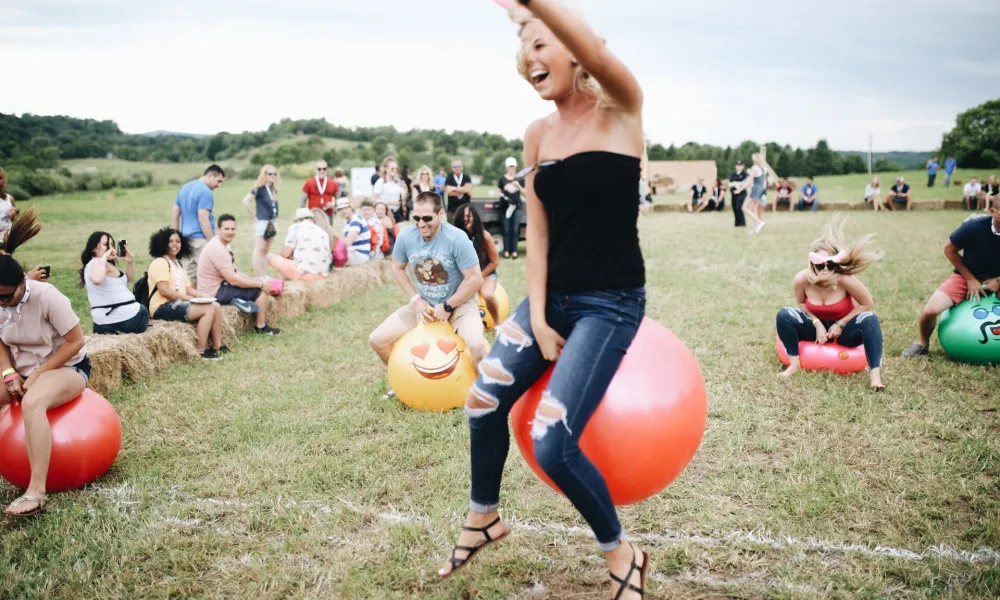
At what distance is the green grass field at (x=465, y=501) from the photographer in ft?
11.8

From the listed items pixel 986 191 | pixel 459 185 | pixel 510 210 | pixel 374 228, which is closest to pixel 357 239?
pixel 374 228

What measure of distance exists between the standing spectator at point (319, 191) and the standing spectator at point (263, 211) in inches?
62.0

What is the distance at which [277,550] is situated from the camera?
396 centimetres

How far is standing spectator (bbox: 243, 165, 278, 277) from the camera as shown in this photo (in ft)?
39.7

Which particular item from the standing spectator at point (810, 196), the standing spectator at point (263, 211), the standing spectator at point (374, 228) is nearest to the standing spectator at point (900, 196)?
the standing spectator at point (810, 196)

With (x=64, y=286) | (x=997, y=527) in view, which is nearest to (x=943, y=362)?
(x=997, y=527)

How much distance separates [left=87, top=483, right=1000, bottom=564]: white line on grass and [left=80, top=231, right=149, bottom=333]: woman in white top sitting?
3.67 meters

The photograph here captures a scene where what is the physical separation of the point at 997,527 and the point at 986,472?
3.10 ft

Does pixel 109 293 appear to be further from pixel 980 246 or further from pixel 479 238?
pixel 980 246

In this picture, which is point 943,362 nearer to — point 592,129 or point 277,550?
point 592,129

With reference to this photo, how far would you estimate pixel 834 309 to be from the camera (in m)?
6.82

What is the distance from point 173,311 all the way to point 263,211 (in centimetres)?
501

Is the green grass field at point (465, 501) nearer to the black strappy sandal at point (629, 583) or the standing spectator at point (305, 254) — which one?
the black strappy sandal at point (629, 583)

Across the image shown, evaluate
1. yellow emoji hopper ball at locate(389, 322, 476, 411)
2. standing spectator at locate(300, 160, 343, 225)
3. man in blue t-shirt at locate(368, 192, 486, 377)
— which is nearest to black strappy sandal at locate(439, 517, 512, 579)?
yellow emoji hopper ball at locate(389, 322, 476, 411)
